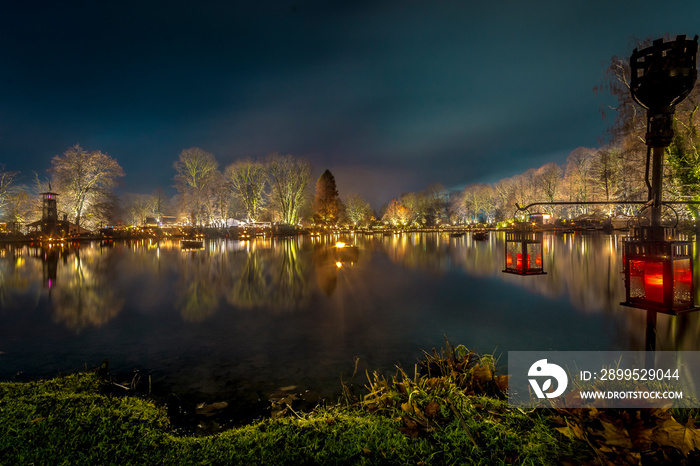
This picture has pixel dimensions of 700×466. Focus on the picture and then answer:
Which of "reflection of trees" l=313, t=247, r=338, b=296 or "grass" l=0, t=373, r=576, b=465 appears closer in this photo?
"grass" l=0, t=373, r=576, b=465

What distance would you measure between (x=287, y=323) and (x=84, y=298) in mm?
8260

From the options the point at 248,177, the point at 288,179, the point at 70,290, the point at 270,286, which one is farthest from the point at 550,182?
the point at 70,290

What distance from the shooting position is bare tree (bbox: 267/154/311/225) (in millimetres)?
68062

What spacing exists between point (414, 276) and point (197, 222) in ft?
228

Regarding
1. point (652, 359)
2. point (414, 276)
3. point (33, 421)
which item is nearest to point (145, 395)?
point (33, 421)

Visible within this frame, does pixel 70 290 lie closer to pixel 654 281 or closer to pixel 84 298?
pixel 84 298

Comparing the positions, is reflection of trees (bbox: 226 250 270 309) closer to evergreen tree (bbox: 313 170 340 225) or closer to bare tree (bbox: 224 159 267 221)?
bare tree (bbox: 224 159 267 221)

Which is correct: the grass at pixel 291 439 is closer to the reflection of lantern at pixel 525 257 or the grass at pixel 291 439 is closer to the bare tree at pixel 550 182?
the reflection of lantern at pixel 525 257

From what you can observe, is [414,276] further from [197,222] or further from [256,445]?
[197,222]

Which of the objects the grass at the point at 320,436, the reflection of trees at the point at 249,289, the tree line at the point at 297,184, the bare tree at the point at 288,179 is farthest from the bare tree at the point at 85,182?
the grass at the point at 320,436

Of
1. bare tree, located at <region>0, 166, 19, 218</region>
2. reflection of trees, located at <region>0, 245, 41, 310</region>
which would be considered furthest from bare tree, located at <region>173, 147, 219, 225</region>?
reflection of trees, located at <region>0, 245, 41, 310</region>

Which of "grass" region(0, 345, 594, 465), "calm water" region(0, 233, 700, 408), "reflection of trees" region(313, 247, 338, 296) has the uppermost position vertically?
"grass" region(0, 345, 594, 465)

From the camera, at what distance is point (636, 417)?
3018mm

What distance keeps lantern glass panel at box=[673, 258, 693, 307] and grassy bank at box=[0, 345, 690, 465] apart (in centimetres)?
130
